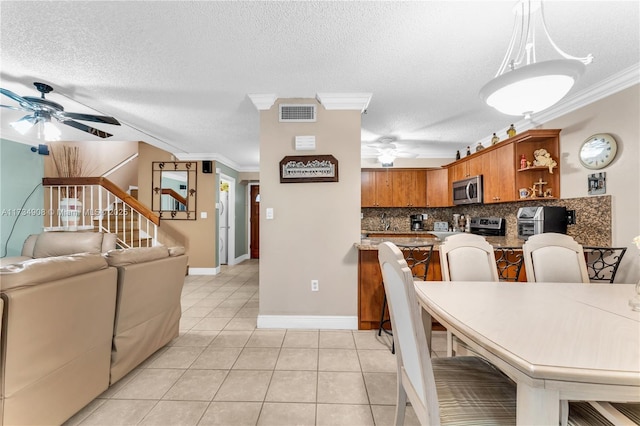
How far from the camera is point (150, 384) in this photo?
1.81 m

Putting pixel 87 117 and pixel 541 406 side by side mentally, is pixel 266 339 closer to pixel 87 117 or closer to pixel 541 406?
pixel 541 406

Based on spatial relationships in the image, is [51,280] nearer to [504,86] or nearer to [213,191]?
[504,86]

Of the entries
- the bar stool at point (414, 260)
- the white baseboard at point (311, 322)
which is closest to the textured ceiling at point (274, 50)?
the bar stool at point (414, 260)

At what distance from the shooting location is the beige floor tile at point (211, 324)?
Answer: 2761 millimetres

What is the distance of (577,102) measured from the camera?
2.72 meters

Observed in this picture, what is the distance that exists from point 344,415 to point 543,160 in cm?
337

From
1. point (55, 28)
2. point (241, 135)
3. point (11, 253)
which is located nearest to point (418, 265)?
point (241, 135)

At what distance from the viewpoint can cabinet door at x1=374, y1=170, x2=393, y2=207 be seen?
5.02 m

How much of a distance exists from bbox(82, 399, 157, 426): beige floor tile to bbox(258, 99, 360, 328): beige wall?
125cm

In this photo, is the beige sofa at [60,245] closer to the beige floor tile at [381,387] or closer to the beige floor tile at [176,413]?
the beige floor tile at [176,413]

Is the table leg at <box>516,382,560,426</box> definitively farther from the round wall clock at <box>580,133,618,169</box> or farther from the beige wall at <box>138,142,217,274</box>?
the beige wall at <box>138,142,217,274</box>

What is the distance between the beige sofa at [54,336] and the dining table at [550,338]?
1.82 m

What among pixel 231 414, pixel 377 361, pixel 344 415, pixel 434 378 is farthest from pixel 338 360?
pixel 434 378

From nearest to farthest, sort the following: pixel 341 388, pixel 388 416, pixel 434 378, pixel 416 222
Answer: pixel 434 378, pixel 388 416, pixel 341 388, pixel 416 222
